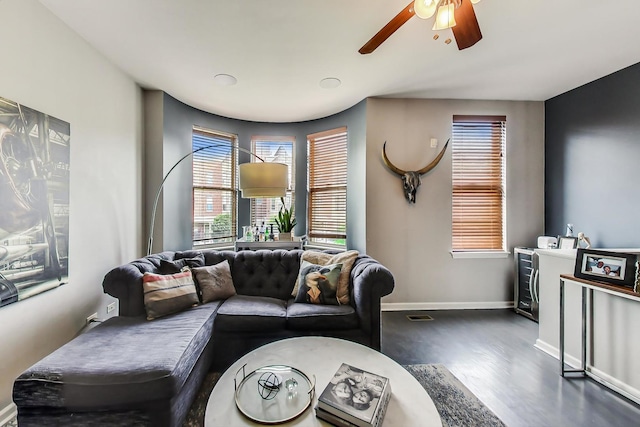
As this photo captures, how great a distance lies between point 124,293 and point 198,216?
1776 millimetres

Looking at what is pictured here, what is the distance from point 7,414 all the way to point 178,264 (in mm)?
1258

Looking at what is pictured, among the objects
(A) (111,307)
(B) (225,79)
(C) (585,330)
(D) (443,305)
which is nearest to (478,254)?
(D) (443,305)

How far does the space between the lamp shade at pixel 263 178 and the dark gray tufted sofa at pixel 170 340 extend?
69cm

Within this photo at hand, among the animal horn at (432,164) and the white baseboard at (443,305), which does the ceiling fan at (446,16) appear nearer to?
the animal horn at (432,164)

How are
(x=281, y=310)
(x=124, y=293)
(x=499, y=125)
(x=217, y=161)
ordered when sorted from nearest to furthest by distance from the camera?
(x=124, y=293), (x=281, y=310), (x=499, y=125), (x=217, y=161)

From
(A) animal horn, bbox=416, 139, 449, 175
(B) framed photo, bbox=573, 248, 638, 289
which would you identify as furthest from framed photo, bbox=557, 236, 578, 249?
(A) animal horn, bbox=416, 139, 449, 175

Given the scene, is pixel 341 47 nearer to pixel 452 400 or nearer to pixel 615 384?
pixel 452 400

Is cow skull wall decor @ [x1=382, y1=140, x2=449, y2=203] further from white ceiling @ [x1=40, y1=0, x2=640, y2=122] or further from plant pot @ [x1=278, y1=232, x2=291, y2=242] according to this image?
plant pot @ [x1=278, y1=232, x2=291, y2=242]

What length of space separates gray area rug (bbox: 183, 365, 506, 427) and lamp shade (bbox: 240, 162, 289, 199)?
5.10 feet

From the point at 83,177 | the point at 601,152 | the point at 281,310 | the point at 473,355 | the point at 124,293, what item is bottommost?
the point at 473,355

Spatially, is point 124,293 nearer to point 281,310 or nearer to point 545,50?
point 281,310

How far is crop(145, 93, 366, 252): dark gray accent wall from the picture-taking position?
125 inches

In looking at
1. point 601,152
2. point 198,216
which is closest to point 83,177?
point 198,216

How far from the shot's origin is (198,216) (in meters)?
3.71
